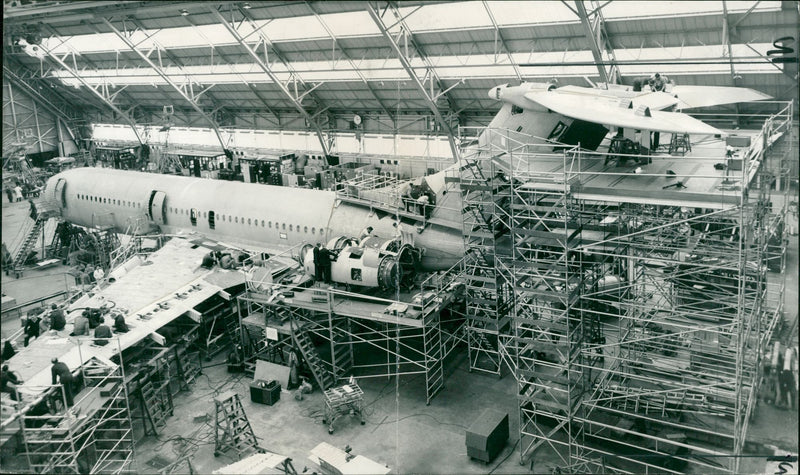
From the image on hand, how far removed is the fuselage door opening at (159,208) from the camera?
36688mm

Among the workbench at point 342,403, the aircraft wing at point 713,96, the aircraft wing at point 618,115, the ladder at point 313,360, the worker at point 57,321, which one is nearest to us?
the aircraft wing at point 618,115

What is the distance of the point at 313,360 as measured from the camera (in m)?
25.0

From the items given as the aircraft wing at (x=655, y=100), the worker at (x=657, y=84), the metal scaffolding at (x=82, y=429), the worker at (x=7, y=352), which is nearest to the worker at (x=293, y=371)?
the metal scaffolding at (x=82, y=429)

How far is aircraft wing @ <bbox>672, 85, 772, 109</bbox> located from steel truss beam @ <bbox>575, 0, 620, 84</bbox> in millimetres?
5208

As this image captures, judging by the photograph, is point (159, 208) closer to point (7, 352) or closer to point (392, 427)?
point (7, 352)

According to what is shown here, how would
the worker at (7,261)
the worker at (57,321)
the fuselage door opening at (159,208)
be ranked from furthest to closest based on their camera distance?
the worker at (7,261), the fuselage door opening at (159,208), the worker at (57,321)

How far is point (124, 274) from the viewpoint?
3000 centimetres

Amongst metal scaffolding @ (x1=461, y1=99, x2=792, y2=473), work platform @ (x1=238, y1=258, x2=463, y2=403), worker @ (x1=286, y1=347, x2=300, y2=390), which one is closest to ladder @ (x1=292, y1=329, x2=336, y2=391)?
work platform @ (x1=238, y1=258, x2=463, y2=403)

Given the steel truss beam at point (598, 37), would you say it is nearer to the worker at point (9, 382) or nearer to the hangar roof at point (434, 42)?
the hangar roof at point (434, 42)

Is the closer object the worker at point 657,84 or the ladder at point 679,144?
the ladder at point 679,144

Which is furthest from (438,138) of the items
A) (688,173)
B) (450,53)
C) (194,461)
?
(194,461)

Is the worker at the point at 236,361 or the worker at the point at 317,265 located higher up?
the worker at the point at 317,265

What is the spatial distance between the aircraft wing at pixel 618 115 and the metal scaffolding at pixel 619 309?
3.92 feet

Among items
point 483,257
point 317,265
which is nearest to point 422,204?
point 483,257
